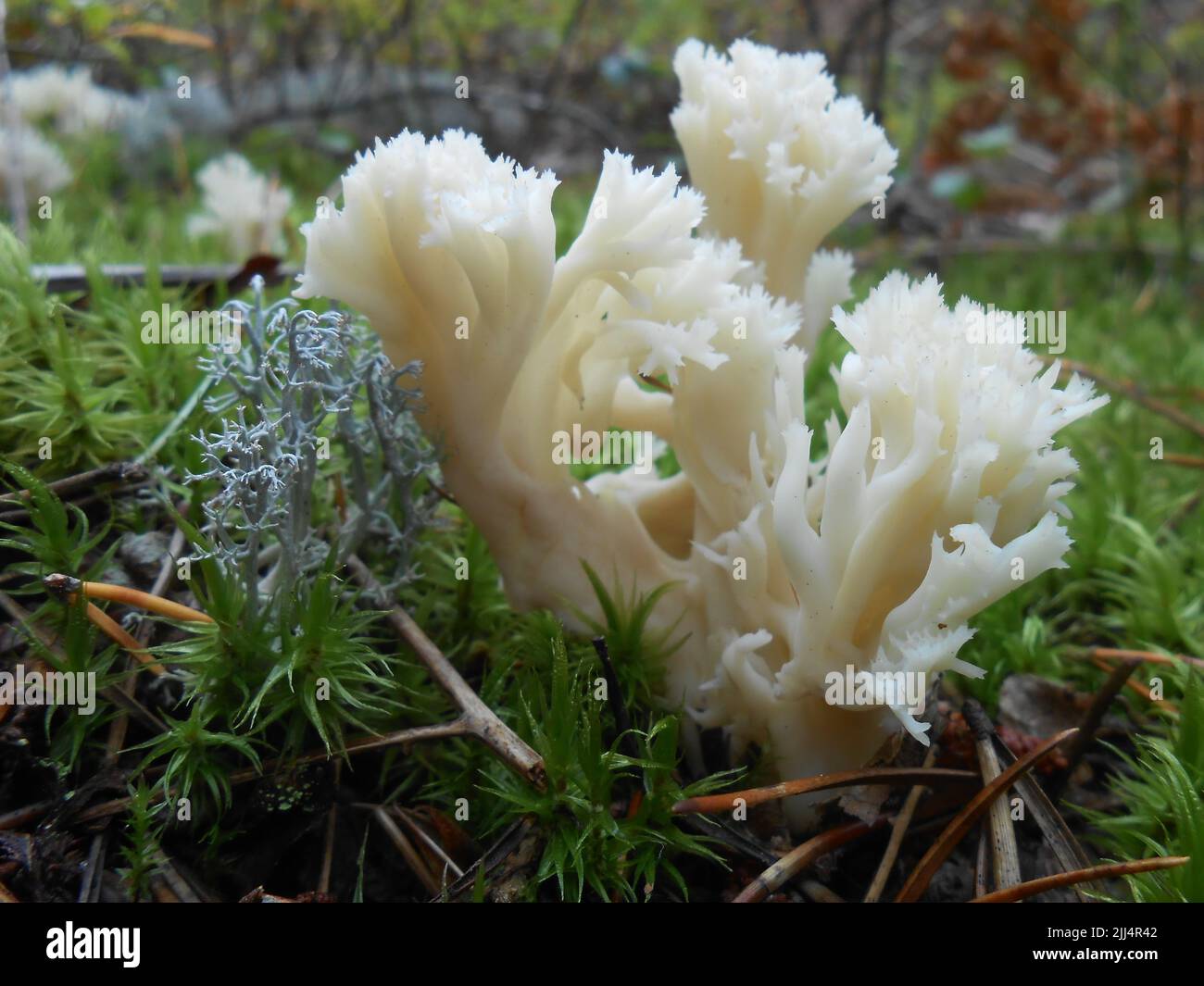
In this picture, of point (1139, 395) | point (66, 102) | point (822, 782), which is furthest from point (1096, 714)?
point (66, 102)

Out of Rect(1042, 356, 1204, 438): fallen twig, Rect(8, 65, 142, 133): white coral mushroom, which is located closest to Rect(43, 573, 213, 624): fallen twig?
Rect(1042, 356, 1204, 438): fallen twig

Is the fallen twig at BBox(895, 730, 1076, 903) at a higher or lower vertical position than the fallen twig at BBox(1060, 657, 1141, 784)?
lower

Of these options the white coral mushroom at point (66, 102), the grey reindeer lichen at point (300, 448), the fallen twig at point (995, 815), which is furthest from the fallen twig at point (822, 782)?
the white coral mushroom at point (66, 102)

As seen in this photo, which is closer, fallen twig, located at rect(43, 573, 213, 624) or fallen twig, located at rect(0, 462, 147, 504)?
fallen twig, located at rect(43, 573, 213, 624)

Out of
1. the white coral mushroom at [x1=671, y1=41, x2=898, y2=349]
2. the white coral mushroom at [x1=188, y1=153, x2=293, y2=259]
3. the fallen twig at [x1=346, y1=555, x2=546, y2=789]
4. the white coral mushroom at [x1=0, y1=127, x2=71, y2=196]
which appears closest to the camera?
the fallen twig at [x1=346, y1=555, x2=546, y2=789]

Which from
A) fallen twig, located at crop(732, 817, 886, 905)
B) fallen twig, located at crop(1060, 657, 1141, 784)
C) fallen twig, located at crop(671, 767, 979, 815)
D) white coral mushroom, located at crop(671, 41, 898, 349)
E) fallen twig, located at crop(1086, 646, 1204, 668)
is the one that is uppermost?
white coral mushroom, located at crop(671, 41, 898, 349)

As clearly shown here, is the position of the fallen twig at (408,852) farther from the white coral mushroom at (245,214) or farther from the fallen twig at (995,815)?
the white coral mushroom at (245,214)

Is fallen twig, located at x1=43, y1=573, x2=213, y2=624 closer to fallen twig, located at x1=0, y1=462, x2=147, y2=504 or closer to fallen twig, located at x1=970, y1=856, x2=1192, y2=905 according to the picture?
fallen twig, located at x1=0, y1=462, x2=147, y2=504

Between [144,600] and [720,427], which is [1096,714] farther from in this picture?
[144,600]
